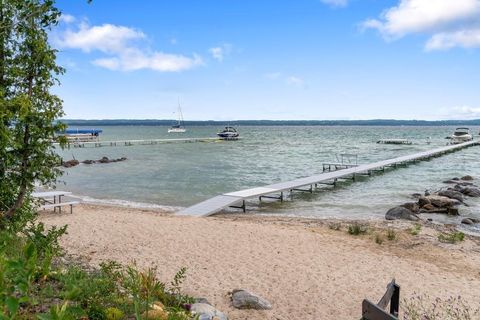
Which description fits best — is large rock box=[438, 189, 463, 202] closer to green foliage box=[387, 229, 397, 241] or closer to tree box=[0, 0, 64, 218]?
green foliage box=[387, 229, 397, 241]

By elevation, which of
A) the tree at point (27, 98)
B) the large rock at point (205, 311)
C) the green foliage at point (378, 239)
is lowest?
the green foliage at point (378, 239)

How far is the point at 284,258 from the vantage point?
8.98 m

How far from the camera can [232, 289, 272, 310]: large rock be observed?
6.15 metres

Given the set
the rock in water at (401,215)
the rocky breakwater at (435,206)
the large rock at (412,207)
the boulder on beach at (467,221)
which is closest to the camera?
the boulder on beach at (467,221)

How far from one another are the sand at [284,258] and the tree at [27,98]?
3.06m

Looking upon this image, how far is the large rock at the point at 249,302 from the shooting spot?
20.2 ft

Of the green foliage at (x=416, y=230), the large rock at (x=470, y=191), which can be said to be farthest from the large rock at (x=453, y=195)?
the green foliage at (x=416, y=230)

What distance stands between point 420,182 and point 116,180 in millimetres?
18313

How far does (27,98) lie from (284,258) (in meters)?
6.04

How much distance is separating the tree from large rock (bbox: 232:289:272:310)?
3123 millimetres

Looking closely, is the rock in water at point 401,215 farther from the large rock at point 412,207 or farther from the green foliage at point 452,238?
the green foliage at point 452,238

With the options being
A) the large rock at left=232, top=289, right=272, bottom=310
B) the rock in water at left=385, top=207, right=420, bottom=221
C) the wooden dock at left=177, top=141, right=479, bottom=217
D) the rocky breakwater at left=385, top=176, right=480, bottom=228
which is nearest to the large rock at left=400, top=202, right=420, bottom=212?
the rocky breakwater at left=385, top=176, right=480, bottom=228

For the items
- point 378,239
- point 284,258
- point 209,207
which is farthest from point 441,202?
point 284,258

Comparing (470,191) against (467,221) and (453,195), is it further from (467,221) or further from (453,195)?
(467,221)
